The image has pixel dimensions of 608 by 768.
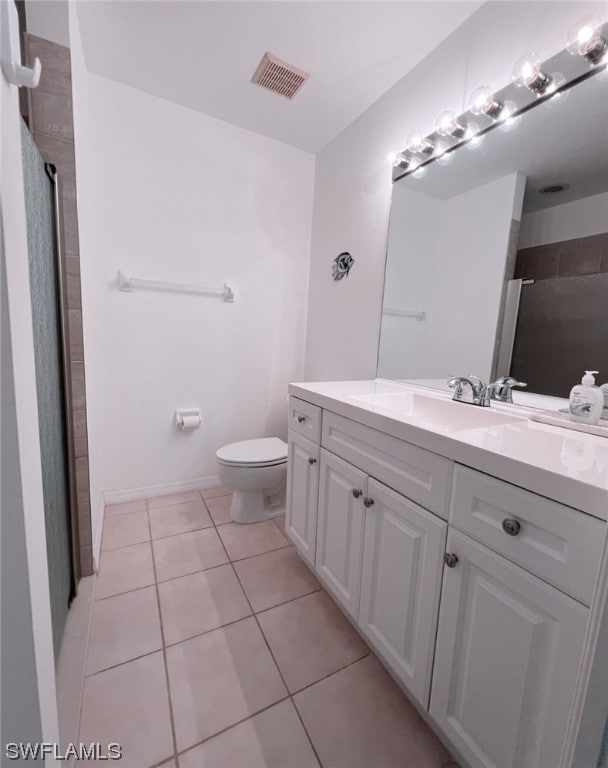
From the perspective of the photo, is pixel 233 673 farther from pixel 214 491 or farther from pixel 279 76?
pixel 279 76

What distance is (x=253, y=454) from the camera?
188 centimetres

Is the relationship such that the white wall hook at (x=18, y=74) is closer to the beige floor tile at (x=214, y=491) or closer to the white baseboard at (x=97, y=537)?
the white baseboard at (x=97, y=537)

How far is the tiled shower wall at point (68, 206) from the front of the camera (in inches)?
47.1

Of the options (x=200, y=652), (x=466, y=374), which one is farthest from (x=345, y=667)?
(x=466, y=374)

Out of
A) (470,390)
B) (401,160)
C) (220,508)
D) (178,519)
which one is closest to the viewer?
(470,390)

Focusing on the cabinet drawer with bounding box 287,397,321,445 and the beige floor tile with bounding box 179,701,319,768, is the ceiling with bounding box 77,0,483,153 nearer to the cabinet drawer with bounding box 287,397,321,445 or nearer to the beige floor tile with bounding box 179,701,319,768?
the cabinet drawer with bounding box 287,397,321,445

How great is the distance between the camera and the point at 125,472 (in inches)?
82.2

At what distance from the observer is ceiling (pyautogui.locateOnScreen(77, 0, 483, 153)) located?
1.34 meters

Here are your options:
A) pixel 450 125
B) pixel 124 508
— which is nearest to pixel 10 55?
pixel 450 125

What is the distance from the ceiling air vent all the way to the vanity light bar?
0.62 metres

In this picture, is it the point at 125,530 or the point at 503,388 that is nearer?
the point at 503,388

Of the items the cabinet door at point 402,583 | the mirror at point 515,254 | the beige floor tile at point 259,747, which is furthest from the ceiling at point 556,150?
the beige floor tile at point 259,747

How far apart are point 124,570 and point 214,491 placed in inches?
31.6

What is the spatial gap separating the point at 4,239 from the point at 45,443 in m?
0.76
